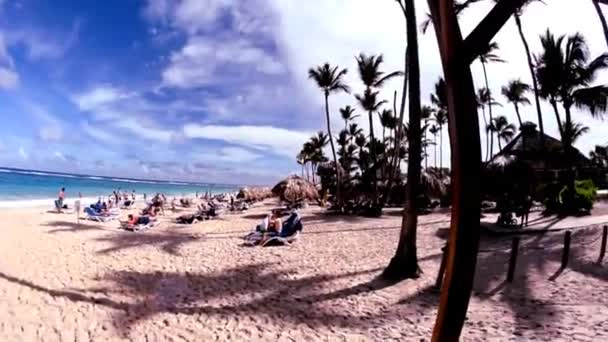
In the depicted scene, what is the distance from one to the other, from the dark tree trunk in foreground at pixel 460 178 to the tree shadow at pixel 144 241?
31.2 feet

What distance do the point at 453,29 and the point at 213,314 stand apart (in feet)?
17.3

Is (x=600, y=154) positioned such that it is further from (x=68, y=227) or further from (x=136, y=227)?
(x=68, y=227)

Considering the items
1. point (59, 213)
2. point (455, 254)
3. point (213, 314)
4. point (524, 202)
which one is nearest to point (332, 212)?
point (524, 202)

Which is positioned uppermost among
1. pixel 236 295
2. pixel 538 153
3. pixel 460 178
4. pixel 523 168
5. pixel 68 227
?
pixel 538 153

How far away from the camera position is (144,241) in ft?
40.2

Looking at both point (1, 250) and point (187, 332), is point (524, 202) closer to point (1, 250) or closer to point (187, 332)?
point (187, 332)

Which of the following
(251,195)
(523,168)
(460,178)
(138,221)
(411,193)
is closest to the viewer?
(460,178)

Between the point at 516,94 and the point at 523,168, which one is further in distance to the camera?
the point at 516,94

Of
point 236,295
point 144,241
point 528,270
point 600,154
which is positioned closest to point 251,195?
point 144,241

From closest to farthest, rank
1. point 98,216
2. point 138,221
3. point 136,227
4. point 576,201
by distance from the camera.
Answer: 1. point 576,201
2. point 136,227
3. point 138,221
4. point 98,216

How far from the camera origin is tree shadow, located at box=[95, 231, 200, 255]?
10852mm

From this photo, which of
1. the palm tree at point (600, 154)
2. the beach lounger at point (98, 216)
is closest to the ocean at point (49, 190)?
the beach lounger at point (98, 216)

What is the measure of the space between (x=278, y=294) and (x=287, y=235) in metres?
5.34

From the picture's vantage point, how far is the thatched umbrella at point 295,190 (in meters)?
27.1
